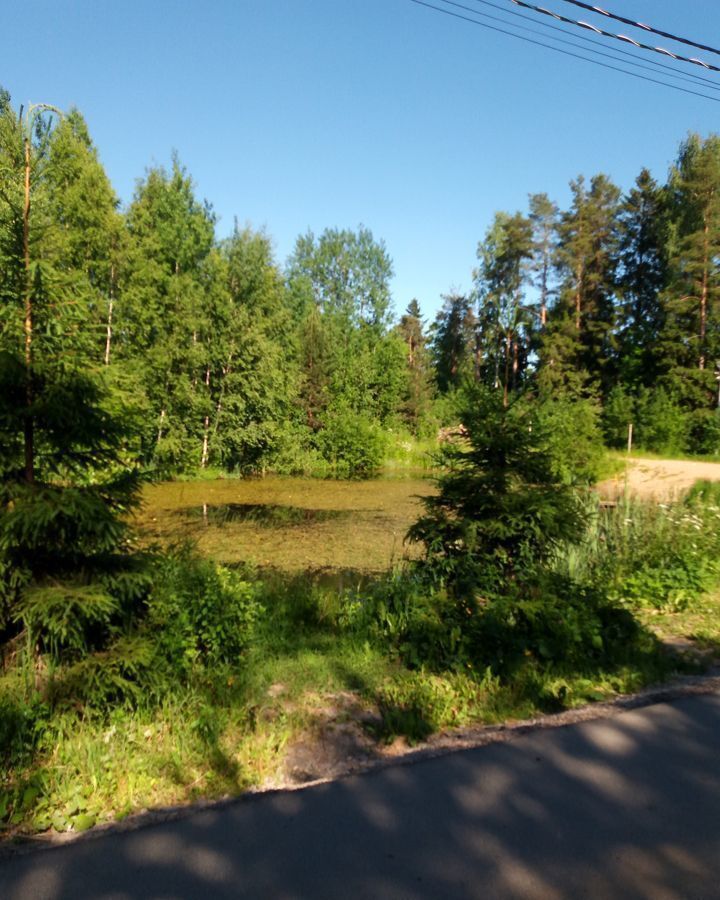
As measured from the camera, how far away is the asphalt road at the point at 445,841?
213cm

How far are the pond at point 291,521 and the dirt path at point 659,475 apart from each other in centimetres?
606

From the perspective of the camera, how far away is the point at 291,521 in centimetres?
1418

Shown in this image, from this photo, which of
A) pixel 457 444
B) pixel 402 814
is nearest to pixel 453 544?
pixel 457 444

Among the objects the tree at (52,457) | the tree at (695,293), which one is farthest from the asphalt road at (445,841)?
the tree at (695,293)

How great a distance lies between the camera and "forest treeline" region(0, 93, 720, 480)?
21969mm

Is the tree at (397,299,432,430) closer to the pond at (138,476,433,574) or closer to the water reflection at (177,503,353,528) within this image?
the pond at (138,476,433,574)

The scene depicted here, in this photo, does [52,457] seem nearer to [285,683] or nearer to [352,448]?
[285,683]

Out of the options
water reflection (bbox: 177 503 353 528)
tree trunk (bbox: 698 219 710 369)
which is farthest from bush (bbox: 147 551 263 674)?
tree trunk (bbox: 698 219 710 369)

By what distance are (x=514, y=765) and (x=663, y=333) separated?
3341cm

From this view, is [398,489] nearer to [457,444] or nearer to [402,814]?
[457,444]

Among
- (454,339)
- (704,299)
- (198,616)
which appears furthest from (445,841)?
(454,339)

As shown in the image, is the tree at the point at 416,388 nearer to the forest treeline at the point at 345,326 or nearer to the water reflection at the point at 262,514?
the forest treeline at the point at 345,326

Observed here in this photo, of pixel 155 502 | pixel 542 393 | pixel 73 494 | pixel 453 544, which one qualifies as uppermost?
pixel 542 393

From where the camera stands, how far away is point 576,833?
2.42m
